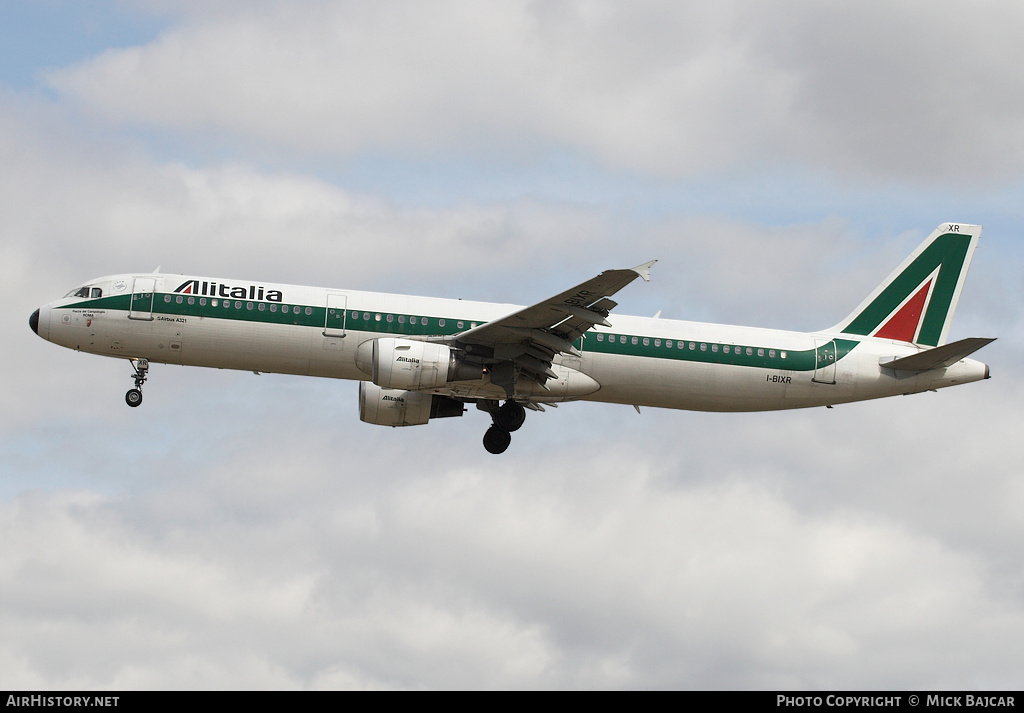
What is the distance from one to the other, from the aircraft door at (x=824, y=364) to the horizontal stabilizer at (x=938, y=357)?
1.95 meters

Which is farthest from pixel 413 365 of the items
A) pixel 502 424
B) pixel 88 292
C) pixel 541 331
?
pixel 88 292

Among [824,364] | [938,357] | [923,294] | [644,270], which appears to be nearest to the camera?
[644,270]

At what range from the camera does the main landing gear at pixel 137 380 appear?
1647 inches

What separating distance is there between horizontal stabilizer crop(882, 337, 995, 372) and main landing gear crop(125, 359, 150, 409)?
1023 inches

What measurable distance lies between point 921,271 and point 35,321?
106 ft

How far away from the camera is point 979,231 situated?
48.0m

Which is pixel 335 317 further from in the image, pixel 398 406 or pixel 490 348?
pixel 398 406

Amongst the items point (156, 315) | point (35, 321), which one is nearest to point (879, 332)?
point (156, 315)

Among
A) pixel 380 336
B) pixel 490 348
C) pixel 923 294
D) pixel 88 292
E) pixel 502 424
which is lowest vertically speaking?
pixel 502 424

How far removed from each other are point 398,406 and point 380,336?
499 cm

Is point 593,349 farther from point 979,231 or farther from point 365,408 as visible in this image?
point 979,231

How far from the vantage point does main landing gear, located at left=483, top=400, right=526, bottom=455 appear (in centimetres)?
4362

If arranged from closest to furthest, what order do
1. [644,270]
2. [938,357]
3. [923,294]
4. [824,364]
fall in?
[644,270]
[938,357]
[824,364]
[923,294]

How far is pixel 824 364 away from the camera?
145 ft
